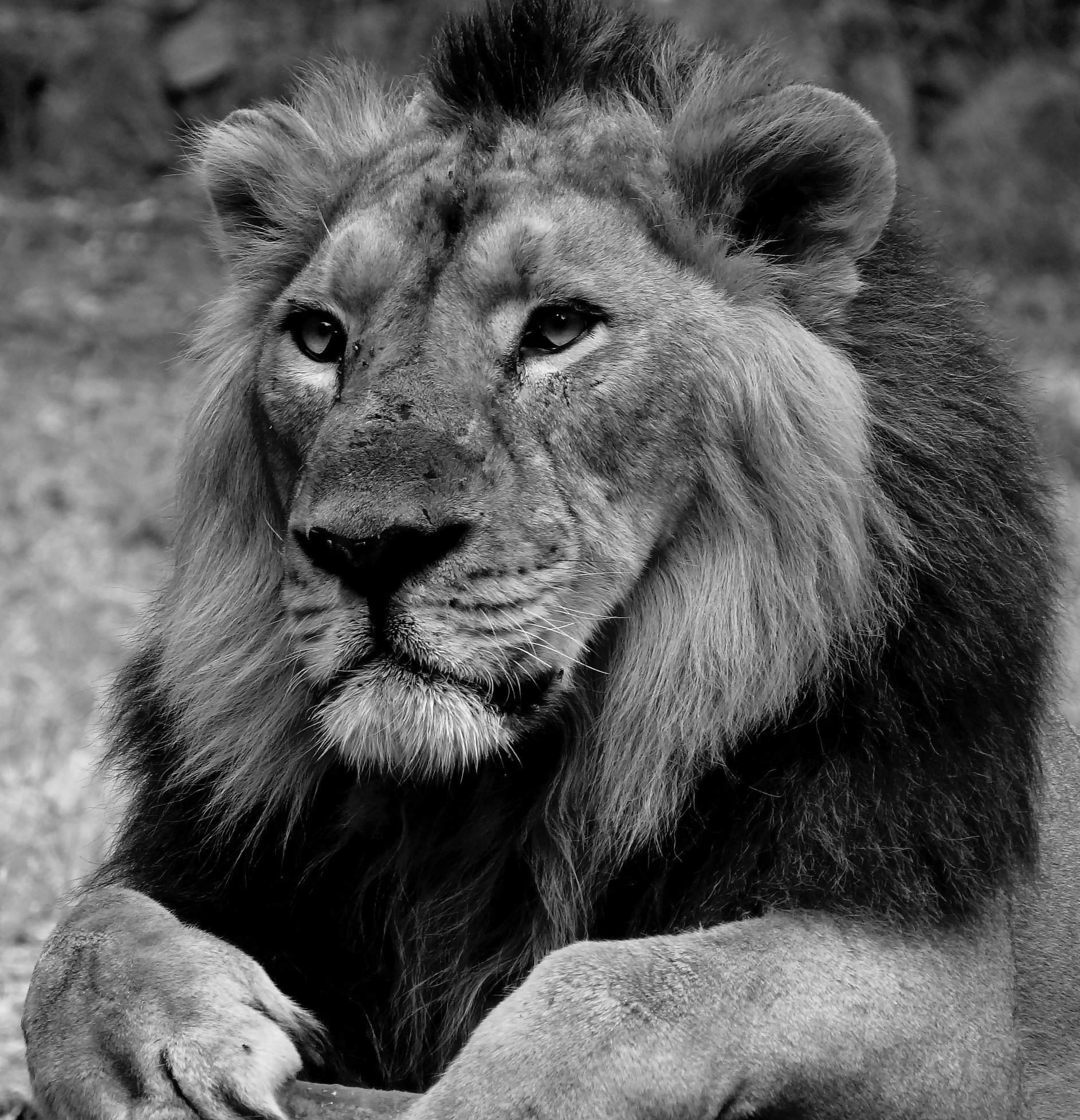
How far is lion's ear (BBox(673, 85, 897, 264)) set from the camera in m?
3.30

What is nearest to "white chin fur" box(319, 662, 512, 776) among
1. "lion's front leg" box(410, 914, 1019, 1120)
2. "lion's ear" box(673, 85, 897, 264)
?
"lion's front leg" box(410, 914, 1019, 1120)

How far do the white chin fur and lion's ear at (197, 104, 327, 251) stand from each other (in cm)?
118

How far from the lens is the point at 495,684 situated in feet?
10.0

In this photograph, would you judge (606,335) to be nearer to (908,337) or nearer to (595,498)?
(595,498)

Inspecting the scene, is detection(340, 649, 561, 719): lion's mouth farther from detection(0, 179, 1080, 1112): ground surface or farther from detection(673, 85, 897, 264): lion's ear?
detection(0, 179, 1080, 1112): ground surface

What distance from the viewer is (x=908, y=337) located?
3418 millimetres

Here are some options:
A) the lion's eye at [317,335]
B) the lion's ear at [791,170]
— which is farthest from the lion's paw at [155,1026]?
the lion's ear at [791,170]

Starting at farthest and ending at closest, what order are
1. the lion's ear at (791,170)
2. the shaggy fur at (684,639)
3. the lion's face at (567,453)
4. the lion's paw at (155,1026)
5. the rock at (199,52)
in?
the rock at (199,52), the lion's ear at (791,170), the shaggy fur at (684,639), the lion's face at (567,453), the lion's paw at (155,1026)

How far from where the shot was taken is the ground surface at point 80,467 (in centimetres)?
571

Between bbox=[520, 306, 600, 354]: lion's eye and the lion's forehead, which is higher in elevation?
the lion's forehead

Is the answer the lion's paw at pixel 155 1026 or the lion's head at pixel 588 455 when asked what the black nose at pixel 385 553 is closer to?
the lion's head at pixel 588 455

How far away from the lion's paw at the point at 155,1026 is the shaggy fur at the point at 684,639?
0.30 meters

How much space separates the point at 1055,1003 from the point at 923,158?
11684mm

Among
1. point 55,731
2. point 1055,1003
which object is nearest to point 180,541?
point 1055,1003
